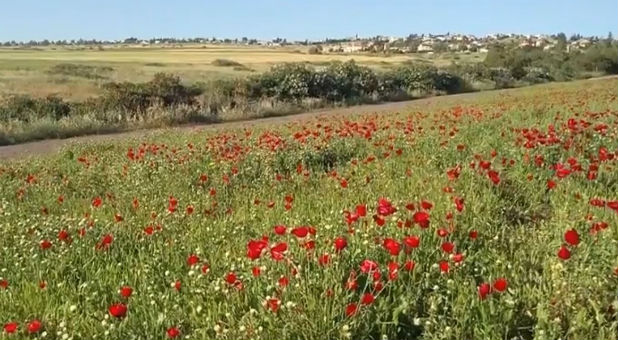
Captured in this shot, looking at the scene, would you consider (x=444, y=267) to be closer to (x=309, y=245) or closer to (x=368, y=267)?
(x=368, y=267)

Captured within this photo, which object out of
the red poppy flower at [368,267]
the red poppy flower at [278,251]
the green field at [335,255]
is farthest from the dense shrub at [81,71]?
the red poppy flower at [368,267]

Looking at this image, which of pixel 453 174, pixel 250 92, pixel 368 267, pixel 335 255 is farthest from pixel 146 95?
pixel 368 267

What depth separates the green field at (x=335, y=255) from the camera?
2.88 m

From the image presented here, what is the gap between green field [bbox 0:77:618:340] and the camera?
113 inches

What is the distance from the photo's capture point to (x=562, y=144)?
727 centimetres

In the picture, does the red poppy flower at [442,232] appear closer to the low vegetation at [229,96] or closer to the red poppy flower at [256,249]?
the red poppy flower at [256,249]

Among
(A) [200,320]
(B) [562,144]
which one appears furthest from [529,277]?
(B) [562,144]

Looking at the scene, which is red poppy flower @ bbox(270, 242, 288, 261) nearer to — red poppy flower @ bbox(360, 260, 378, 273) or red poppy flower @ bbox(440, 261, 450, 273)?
red poppy flower @ bbox(360, 260, 378, 273)

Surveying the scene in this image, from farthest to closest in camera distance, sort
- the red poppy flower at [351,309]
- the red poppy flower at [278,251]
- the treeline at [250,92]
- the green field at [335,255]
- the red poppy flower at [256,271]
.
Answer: the treeline at [250,92], the red poppy flower at [256,271], the red poppy flower at [278,251], the green field at [335,255], the red poppy flower at [351,309]

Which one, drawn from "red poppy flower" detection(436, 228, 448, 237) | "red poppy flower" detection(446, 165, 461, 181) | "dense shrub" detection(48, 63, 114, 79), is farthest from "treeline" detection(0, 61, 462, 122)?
"dense shrub" detection(48, 63, 114, 79)

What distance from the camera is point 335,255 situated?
10.7 ft

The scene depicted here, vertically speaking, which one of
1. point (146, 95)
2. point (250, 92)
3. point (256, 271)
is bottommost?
point (250, 92)

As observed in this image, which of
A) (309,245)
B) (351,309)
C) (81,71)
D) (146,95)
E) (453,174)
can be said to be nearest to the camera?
(351,309)

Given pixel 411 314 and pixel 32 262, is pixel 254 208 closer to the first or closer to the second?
pixel 32 262
